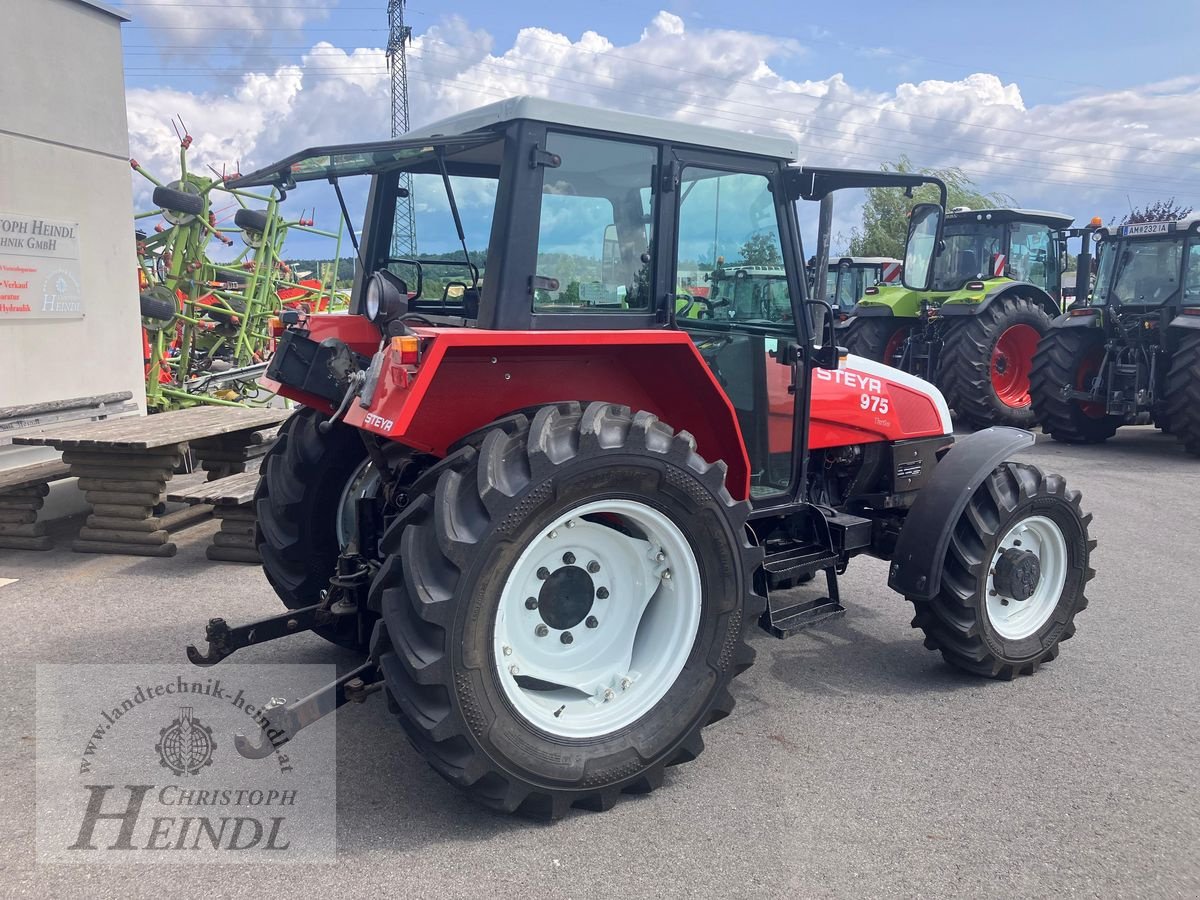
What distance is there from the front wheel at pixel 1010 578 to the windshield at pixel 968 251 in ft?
28.4

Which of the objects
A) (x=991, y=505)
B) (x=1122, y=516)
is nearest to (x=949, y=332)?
(x=1122, y=516)

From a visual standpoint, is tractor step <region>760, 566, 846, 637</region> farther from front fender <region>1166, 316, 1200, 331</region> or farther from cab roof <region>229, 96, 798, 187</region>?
front fender <region>1166, 316, 1200, 331</region>

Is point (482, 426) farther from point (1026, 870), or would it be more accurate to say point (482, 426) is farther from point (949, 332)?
point (949, 332)

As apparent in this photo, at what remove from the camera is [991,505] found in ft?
12.8

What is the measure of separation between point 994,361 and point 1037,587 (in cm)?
820

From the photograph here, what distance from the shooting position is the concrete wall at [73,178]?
6547 mm

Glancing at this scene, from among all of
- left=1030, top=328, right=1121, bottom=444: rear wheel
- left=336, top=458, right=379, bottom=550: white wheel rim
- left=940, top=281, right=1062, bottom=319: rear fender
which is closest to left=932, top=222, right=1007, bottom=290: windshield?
left=940, top=281, right=1062, bottom=319: rear fender

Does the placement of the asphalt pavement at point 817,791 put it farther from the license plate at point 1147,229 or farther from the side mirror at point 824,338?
the license plate at point 1147,229

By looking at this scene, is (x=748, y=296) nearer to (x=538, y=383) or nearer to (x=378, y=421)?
(x=538, y=383)

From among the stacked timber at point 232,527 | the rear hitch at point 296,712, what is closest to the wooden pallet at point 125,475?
the stacked timber at point 232,527

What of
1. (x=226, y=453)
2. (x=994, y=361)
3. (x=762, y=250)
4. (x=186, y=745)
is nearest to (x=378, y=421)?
(x=186, y=745)

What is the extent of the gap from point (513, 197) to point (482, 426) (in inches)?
29.2

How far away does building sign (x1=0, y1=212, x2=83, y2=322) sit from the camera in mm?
6527

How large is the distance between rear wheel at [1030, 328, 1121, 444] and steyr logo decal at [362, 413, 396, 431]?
9372mm
